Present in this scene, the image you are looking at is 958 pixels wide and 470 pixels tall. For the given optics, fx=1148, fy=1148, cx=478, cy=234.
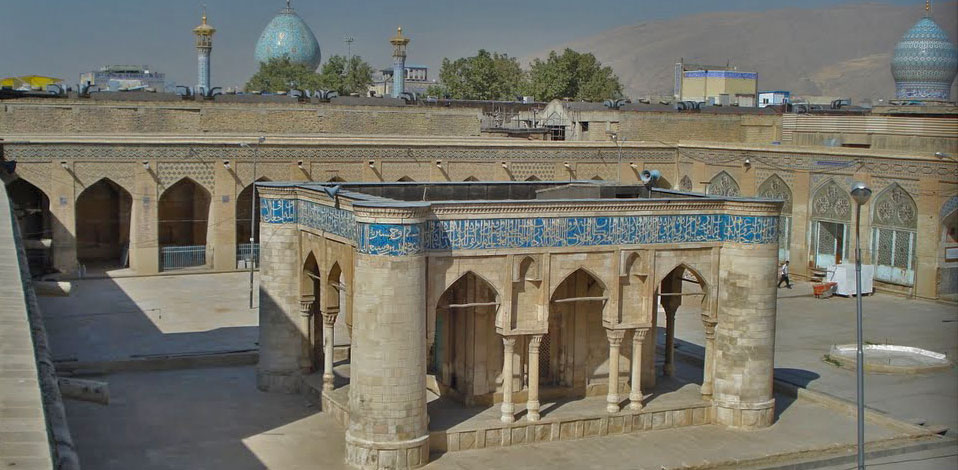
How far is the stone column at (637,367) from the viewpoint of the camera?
684 inches

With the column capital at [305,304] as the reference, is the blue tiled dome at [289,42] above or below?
above

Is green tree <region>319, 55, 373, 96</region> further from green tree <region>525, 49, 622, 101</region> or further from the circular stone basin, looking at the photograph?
the circular stone basin

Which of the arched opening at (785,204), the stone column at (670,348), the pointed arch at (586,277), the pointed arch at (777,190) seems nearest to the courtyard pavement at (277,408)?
the stone column at (670,348)

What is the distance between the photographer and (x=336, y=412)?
58.2ft

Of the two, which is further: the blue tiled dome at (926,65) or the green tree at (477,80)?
the green tree at (477,80)

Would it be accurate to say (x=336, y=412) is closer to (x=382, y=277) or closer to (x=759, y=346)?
(x=382, y=277)

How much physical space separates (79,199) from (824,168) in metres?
23.0

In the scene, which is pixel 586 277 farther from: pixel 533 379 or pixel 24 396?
pixel 24 396

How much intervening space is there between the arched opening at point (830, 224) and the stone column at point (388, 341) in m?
21.4

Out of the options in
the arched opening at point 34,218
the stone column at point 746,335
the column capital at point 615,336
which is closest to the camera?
the column capital at point 615,336

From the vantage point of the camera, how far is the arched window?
31.9 meters

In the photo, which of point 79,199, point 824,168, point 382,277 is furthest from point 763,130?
point 382,277

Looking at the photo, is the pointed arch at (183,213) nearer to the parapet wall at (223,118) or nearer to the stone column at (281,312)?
the parapet wall at (223,118)

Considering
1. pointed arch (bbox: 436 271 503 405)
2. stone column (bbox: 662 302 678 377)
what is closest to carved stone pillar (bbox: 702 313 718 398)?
stone column (bbox: 662 302 678 377)
